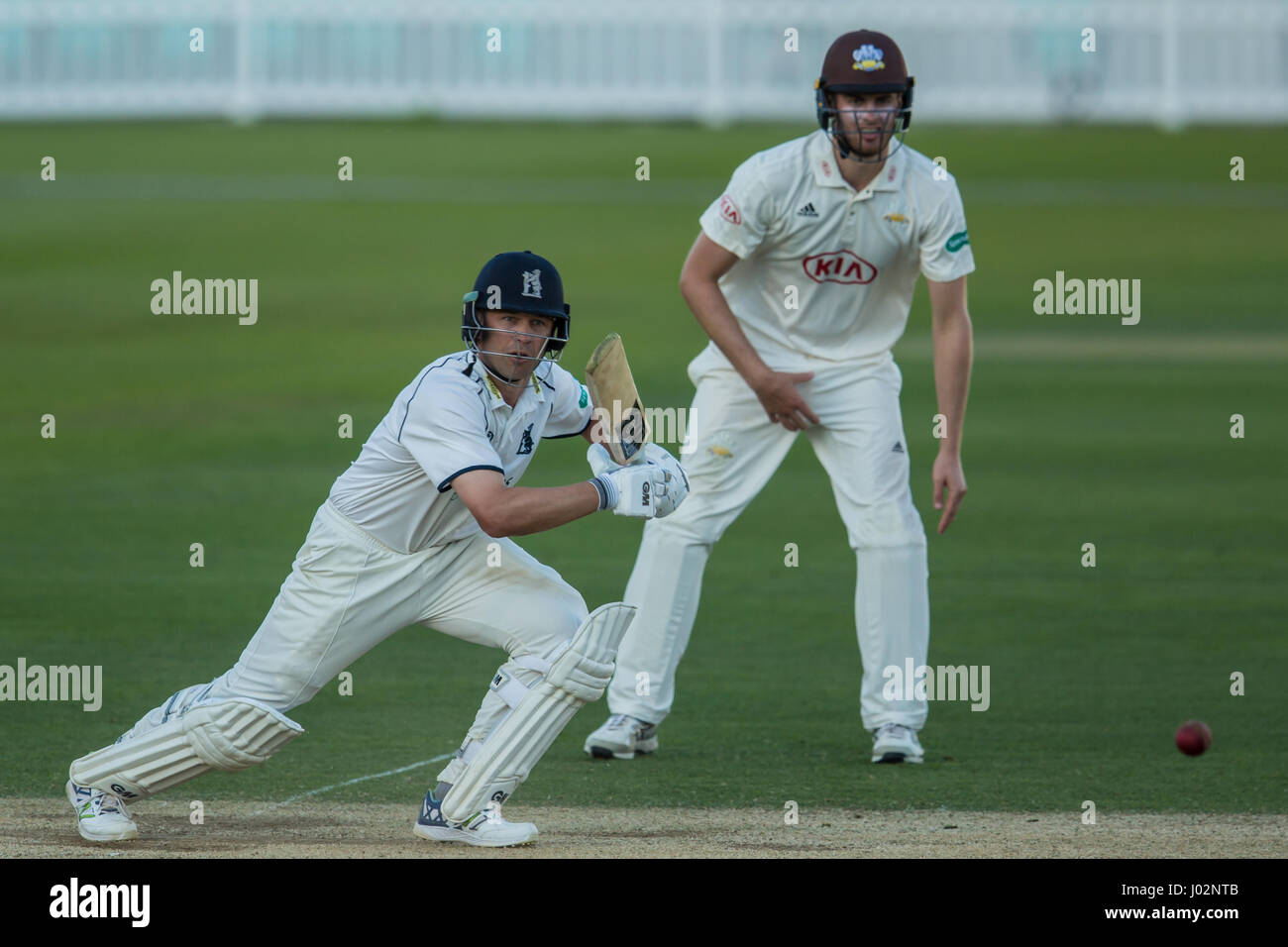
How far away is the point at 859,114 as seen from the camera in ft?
23.6

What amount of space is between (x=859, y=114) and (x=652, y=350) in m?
12.7

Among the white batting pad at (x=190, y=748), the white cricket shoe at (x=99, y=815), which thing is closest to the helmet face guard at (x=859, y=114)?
the white batting pad at (x=190, y=748)

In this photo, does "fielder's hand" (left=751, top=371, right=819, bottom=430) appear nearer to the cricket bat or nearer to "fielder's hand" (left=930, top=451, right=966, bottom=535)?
"fielder's hand" (left=930, top=451, right=966, bottom=535)

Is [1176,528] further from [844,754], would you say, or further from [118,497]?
[118,497]

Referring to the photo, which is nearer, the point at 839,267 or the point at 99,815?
the point at 99,815

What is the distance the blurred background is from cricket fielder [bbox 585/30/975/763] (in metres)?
0.39

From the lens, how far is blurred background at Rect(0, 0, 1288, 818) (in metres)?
7.86

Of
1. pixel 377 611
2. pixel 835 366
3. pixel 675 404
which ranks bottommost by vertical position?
pixel 377 611

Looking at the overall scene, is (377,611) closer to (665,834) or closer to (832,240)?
(665,834)

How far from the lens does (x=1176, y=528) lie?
12258 millimetres

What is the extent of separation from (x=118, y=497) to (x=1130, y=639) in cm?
651

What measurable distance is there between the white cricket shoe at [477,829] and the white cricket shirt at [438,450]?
78cm

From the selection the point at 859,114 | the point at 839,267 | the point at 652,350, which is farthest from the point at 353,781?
the point at 652,350

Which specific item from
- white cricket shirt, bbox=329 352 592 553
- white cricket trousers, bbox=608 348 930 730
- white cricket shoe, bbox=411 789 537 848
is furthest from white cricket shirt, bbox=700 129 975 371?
white cricket shoe, bbox=411 789 537 848
